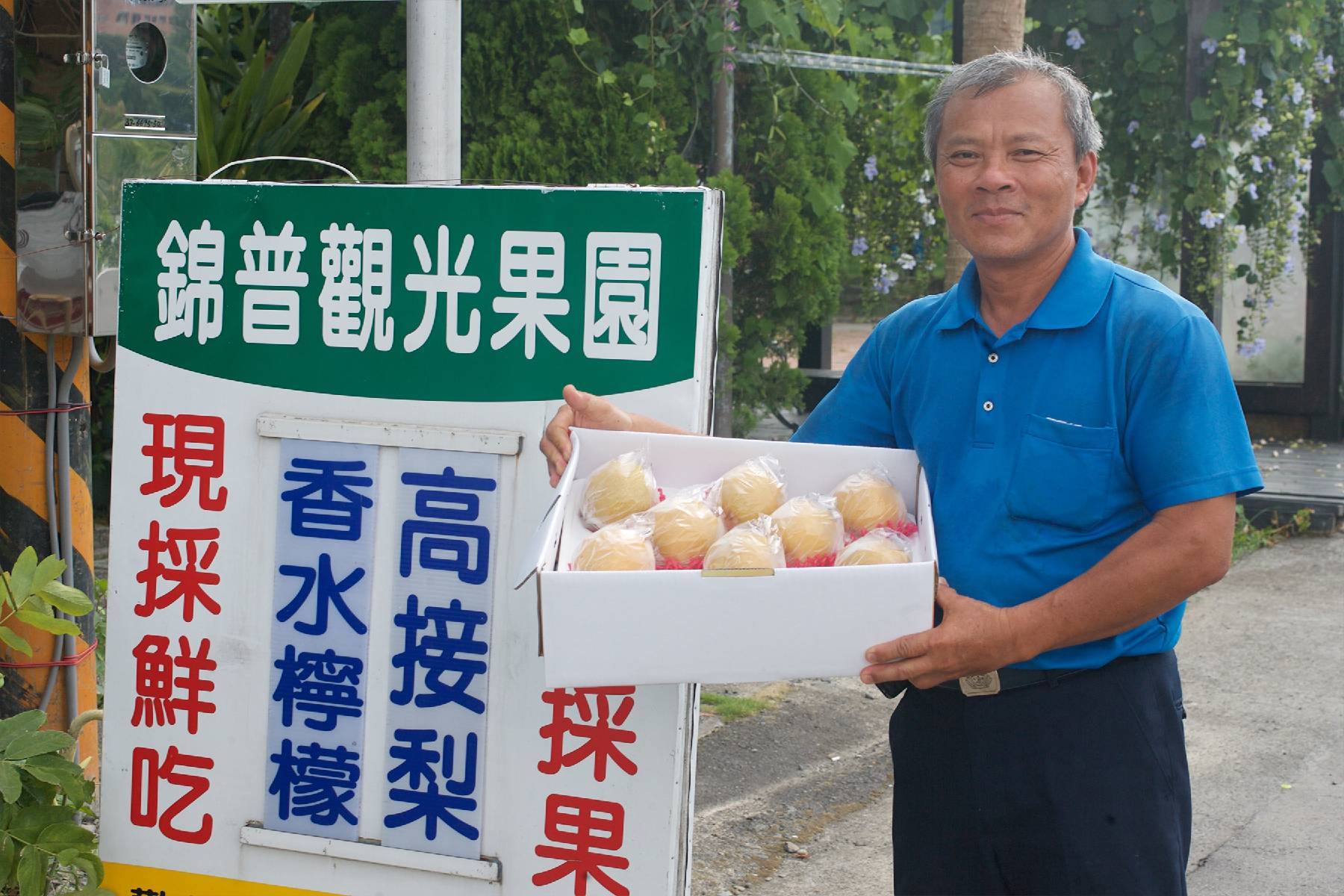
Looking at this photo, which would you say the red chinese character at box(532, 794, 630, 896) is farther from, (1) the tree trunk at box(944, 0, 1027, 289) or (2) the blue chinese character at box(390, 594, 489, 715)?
(1) the tree trunk at box(944, 0, 1027, 289)

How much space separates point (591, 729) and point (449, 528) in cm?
46

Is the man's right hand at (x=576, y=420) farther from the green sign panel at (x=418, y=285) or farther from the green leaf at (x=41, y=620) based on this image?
the green leaf at (x=41, y=620)

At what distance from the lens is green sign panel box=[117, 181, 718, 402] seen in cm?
250

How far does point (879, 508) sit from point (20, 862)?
5.88 feet

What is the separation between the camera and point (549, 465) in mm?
2365

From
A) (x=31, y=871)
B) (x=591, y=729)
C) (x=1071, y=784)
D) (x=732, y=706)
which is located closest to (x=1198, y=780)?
(x=732, y=706)

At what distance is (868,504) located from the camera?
2.17 metres

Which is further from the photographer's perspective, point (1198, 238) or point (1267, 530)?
point (1198, 238)

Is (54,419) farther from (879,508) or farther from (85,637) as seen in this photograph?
(879,508)

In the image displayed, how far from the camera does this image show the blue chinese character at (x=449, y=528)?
255 centimetres

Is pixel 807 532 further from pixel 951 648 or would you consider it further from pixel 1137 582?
pixel 1137 582

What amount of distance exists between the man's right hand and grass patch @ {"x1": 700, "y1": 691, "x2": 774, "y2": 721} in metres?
2.43

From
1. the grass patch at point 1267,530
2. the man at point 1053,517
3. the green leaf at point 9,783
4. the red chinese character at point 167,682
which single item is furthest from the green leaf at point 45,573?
the grass patch at point 1267,530

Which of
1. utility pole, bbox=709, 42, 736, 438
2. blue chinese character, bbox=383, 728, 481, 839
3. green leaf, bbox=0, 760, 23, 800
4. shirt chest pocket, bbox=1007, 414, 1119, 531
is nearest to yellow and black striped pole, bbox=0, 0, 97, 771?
green leaf, bbox=0, 760, 23, 800
